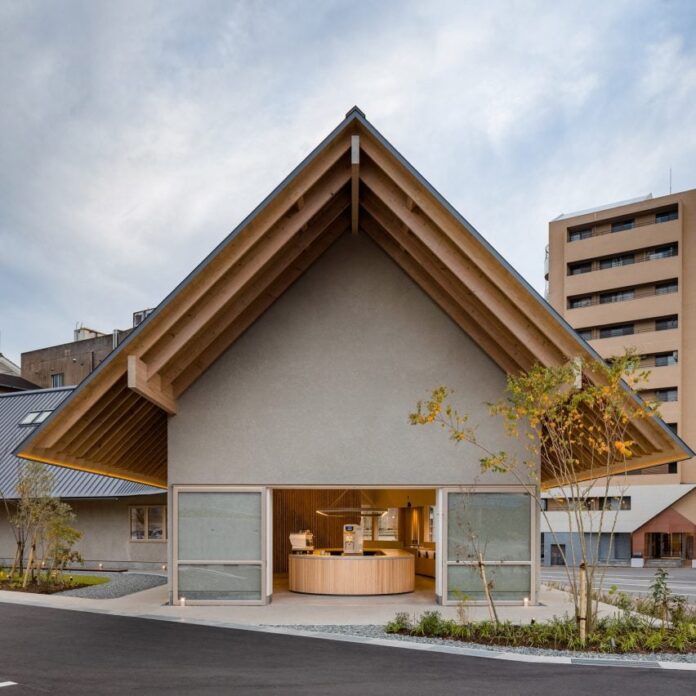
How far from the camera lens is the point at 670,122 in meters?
60.3

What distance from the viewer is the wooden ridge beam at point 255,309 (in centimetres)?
1395

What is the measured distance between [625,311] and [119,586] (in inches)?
1417

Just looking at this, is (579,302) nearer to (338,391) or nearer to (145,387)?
(338,391)

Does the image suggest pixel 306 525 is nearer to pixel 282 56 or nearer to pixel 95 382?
pixel 95 382

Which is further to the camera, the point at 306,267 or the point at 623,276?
the point at 623,276

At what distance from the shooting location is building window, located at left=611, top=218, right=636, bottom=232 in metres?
46.5

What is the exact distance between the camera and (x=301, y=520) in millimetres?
21531

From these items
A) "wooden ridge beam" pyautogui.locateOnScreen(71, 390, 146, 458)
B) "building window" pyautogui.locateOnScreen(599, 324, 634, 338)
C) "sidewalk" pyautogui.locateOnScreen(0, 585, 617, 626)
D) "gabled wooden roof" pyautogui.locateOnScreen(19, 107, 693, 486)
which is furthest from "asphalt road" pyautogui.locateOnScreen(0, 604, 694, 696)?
"building window" pyautogui.locateOnScreen(599, 324, 634, 338)

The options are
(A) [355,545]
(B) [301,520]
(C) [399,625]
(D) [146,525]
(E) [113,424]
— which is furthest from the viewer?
(D) [146,525]

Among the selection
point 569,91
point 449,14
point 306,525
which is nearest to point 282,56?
point 449,14

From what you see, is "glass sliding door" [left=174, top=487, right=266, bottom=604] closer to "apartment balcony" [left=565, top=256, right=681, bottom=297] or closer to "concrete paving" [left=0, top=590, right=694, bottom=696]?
"concrete paving" [left=0, top=590, right=694, bottom=696]

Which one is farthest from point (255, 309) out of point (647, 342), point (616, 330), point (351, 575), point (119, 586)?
point (616, 330)

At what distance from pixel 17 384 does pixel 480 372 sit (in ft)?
139

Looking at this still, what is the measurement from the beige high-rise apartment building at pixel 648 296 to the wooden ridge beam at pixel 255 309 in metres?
33.4
